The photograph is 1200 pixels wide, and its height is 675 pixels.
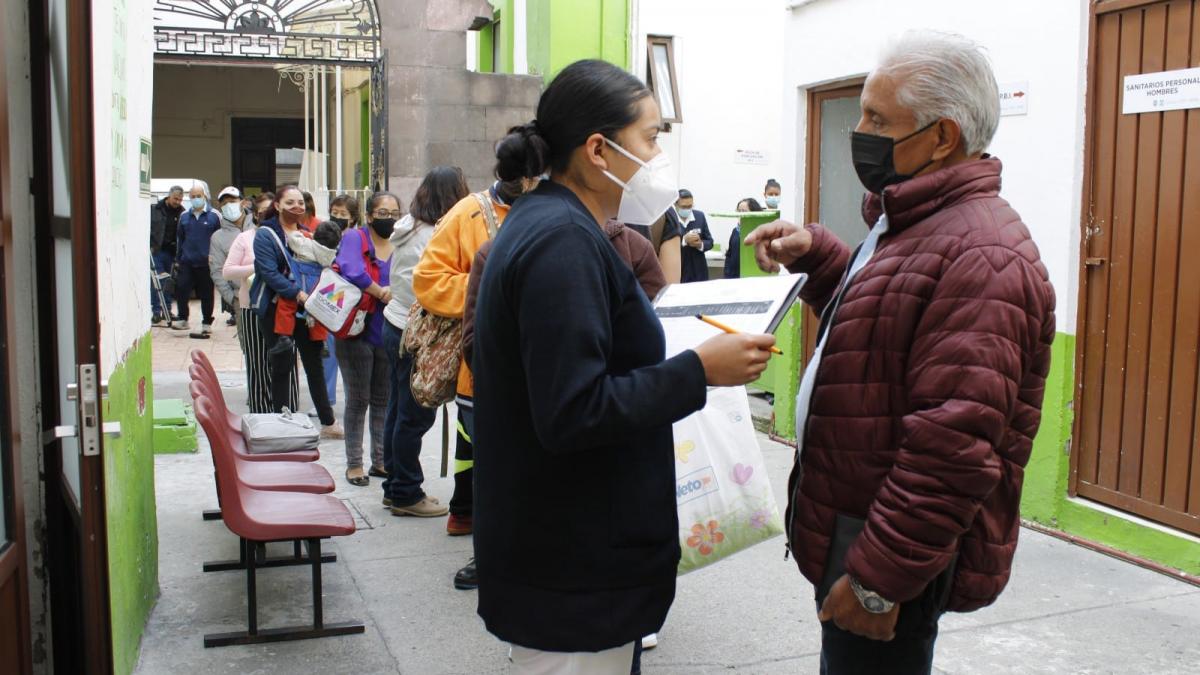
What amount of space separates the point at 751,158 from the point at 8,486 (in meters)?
15.3

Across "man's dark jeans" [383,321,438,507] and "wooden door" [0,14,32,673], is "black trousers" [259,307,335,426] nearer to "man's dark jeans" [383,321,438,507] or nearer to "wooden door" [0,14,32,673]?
"man's dark jeans" [383,321,438,507]

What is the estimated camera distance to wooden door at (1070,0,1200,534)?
507 cm

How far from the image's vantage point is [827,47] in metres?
7.66

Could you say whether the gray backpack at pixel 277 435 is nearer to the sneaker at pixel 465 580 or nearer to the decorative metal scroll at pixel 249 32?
the sneaker at pixel 465 580

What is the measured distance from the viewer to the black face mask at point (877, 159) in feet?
7.68

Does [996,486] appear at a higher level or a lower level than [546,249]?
lower

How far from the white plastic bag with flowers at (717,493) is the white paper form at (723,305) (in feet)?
2.29

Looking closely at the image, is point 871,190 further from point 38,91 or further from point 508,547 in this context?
point 38,91

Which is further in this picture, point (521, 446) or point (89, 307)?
point (89, 307)

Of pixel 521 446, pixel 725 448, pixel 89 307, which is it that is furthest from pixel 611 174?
pixel 89 307

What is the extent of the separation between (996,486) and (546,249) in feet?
3.09

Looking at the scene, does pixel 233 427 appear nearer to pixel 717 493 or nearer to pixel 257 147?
pixel 717 493

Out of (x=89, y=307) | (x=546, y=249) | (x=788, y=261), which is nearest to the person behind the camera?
(x=546, y=249)

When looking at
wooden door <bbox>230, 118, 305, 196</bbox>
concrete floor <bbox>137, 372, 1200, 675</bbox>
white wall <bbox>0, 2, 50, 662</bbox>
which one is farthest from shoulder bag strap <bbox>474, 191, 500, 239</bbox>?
wooden door <bbox>230, 118, 305, 196</bbox>
